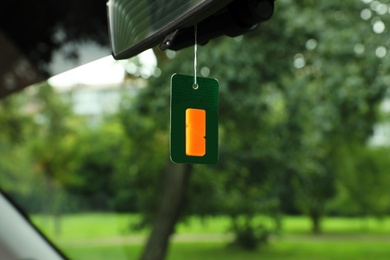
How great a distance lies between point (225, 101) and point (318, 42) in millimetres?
1416

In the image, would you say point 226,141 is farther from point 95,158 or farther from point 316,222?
point 316,222

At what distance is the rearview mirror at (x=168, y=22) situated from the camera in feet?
5.61

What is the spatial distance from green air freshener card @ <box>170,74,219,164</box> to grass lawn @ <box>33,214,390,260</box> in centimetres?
1341

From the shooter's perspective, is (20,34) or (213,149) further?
(20,34)

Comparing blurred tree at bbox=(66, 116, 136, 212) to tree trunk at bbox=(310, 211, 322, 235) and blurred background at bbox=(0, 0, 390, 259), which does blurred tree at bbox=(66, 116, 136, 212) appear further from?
tree trunk at bbox=(310, 211, 322, 235)

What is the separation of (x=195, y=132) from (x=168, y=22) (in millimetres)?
326

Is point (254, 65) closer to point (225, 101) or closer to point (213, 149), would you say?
point (225, 101)

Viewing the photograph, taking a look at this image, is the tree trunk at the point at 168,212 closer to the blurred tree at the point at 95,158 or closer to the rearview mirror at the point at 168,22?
the rearview mirror at the point at 168,22

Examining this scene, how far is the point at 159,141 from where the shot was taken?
13172 mm

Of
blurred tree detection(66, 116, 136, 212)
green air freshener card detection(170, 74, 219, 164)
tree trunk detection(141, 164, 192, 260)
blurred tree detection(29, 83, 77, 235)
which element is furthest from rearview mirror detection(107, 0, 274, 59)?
blurred tree detection(66, 116, 136, 212)

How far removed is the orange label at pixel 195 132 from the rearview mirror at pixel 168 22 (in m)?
0.21

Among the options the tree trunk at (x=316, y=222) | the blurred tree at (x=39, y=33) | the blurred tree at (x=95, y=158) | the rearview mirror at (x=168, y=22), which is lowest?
the tree trunk at (x=316, y=222)

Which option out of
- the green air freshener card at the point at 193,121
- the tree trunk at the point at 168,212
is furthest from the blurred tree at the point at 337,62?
the green air freshener card at the point at 193,121

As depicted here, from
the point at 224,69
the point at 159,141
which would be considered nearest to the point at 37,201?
the point at 159,141
